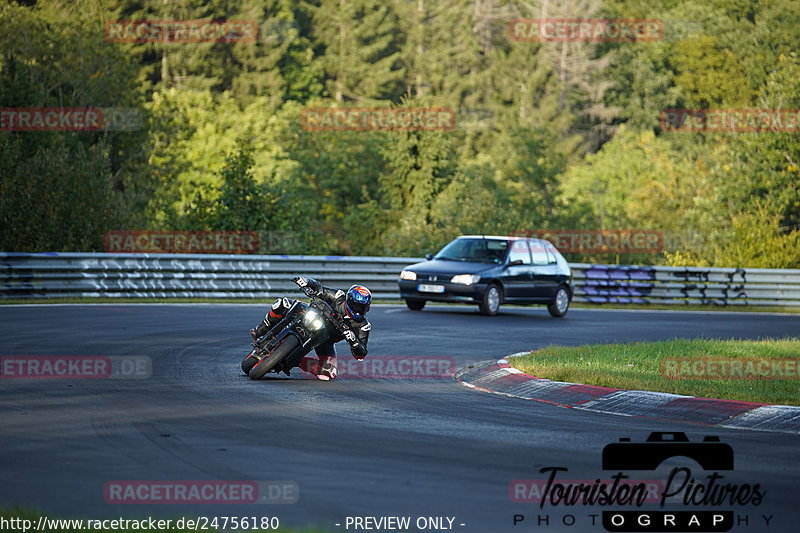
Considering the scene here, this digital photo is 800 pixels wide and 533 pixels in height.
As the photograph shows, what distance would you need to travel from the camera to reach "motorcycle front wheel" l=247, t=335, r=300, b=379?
12586 mm

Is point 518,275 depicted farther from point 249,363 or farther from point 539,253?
point 249,363

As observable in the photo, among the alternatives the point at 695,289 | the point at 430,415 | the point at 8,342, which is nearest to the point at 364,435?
the point at 430,415

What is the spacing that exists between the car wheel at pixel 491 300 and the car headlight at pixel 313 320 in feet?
38.3

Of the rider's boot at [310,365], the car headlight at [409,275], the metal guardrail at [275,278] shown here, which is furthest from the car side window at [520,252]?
the rider's boot at [310,365]

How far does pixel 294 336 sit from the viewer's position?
12617 mm

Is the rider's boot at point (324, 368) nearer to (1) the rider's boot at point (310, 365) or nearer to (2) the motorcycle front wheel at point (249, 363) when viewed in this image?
(1) the rider's boot at point (310, 365)

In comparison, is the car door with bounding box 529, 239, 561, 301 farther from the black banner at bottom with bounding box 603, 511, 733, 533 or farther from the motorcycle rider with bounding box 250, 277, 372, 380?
the black banner at bottom with bounding box 603, 511, 733, 533

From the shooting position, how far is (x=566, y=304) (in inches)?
1043

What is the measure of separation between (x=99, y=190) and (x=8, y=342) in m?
15.3

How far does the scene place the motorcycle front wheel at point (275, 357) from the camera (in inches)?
496

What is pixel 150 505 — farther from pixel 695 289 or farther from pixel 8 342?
pixel 695 289

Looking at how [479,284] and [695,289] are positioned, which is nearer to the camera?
[479,284]

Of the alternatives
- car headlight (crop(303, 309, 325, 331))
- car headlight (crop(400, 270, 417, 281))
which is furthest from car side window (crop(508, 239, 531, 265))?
car headlight (crop(303, 309, 325, 331))

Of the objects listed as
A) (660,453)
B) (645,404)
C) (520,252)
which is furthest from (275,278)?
(660,453)
